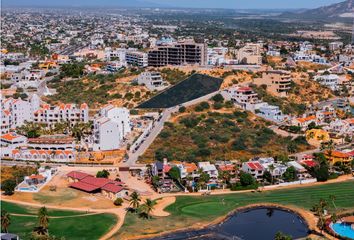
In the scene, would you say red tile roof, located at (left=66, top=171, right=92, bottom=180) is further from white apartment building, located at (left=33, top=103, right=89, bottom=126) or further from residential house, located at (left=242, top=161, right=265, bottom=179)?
white apartment building, located at (left=33, top=103, right=89, bottom=126)

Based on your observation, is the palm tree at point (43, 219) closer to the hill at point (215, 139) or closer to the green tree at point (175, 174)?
the green tree at point (175, 174)

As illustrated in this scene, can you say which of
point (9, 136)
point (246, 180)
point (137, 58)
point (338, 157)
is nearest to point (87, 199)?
point (246, 180)

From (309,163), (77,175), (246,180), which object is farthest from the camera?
(309,163)

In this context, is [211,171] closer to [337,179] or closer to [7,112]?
[337,179]

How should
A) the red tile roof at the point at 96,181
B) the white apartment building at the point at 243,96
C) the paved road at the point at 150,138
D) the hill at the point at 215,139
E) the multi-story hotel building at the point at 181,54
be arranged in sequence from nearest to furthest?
the red tile roof at the point at 96,181 < the paved road at the point at 150,138 < the hill at the point at 215,139 < the white apartment building at the point at 243,96 < the multi-story hotel building at the point at 181,54

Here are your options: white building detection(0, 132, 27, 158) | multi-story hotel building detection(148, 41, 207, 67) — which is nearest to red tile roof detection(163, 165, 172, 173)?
white building detection(0, 132, 27, 158)

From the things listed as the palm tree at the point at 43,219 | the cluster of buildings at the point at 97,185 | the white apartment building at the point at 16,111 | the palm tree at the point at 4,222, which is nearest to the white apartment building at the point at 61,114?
the white apartment building at the point at 16,111

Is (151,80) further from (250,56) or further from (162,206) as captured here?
(162,206)
